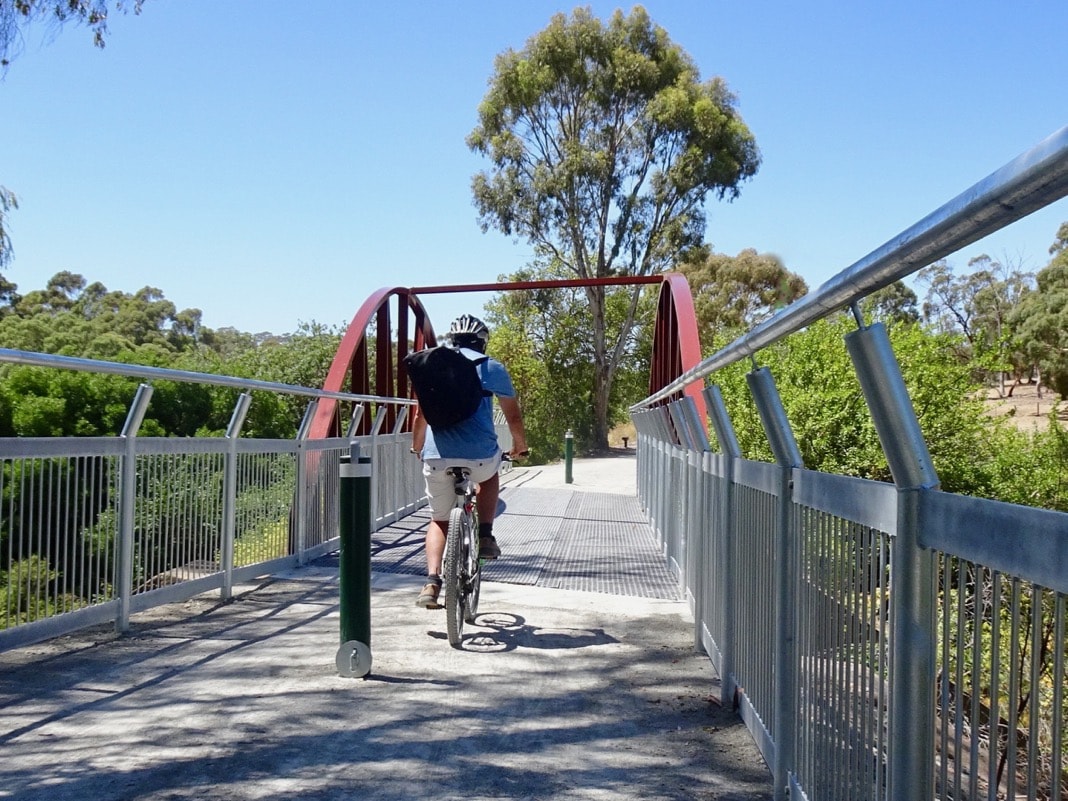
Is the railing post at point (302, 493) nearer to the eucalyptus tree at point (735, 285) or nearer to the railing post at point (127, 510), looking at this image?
the railing post at point (127, 510)

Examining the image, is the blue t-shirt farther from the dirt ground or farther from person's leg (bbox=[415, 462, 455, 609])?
the dirt ground

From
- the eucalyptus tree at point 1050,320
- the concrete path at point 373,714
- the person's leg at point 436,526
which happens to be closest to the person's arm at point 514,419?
the person's leg at point 436,526

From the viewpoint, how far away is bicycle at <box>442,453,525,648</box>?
17.8 ft

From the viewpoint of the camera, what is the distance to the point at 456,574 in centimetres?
552

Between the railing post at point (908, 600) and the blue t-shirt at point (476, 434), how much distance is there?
407cm

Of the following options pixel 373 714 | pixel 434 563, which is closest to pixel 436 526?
pixel 434 563

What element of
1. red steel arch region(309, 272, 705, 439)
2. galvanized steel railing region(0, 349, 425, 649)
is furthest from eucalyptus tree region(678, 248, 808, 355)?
galvanized steel railing region(0, 349, 425, 649)

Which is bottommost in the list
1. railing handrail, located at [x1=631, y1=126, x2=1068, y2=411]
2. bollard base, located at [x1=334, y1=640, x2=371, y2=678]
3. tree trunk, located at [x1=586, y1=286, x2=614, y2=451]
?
bollard base, located at [x1=334, y1=640, x2=371, y2=678]

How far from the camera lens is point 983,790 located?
166cm

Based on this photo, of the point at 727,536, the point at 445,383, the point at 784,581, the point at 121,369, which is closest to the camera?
the point at 784,581

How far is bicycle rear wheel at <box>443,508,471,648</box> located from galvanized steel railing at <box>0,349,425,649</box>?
147cm

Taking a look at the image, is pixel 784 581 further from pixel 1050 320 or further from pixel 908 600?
pixel 1050 320

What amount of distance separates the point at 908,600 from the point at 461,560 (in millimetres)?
3828

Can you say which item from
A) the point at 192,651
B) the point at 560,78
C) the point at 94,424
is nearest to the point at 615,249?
the point at 560,78
